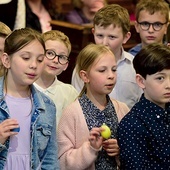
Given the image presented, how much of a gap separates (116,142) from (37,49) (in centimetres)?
56

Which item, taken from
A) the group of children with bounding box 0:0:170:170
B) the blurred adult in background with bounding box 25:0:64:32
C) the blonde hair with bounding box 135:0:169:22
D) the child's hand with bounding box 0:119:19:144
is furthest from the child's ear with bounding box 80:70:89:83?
the blurred adult in background with bounding box 25:0:64:32

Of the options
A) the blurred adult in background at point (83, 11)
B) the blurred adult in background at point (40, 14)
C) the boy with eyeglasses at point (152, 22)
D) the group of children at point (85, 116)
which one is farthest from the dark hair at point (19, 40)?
the blurred adult in background at point (83, 11)

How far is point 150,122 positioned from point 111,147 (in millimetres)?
218

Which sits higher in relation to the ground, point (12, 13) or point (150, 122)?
point (12, 13)

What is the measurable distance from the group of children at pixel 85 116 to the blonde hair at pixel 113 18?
0.52 metres

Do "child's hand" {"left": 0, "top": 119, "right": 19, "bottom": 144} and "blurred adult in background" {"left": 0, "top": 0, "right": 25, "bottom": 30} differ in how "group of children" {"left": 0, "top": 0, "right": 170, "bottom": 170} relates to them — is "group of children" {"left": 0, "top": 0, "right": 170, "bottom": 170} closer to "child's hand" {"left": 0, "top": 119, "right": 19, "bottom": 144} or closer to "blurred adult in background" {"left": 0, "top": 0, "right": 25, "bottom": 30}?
"child's hand" {"left": 0, "top": 119, "right": 19, "bottom": 144}

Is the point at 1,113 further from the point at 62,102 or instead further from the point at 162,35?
the point at 162,35

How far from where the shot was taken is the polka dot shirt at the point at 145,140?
272 centimetres

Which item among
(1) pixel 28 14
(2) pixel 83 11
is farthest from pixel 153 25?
(2) pixel 83 11

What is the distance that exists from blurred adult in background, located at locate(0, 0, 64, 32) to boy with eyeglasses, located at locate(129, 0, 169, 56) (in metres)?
0.85

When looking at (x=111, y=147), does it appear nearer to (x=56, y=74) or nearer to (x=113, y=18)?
(x=56, y=74)

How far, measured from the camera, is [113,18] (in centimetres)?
352

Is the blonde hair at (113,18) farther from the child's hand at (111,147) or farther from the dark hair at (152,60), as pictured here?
the child's hand at (111,147)

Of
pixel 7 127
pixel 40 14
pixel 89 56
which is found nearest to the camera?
pixel 7 127
